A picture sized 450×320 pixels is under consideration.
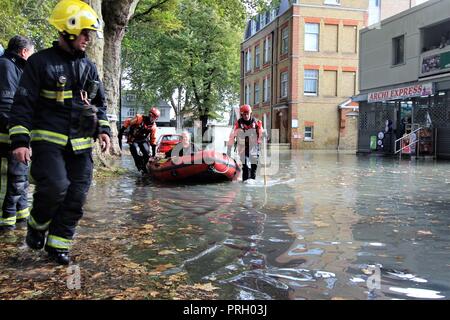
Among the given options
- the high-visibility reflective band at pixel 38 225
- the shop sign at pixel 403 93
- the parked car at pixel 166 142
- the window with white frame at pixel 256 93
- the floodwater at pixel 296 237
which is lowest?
the floodwater at pixel 296 237

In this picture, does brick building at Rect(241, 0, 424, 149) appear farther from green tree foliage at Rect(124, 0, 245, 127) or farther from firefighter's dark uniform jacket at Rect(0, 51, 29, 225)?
firefighter's dark uniform jacket at Rect(0, 51, 29, 225)

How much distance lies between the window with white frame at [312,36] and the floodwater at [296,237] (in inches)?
1249

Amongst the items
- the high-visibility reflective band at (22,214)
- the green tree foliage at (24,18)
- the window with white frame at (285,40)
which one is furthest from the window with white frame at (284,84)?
the high-visibility reflective band at (22,214)

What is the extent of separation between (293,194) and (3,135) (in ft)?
19.5

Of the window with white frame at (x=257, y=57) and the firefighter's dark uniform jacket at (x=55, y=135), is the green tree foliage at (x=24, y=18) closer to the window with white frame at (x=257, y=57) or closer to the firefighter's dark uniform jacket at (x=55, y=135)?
the firefighter's dark uniform jacket at (x=55, y=135)

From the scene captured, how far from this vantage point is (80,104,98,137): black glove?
4.49 metres

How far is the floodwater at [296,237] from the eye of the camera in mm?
3986

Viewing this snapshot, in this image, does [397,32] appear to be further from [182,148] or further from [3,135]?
[3,135]

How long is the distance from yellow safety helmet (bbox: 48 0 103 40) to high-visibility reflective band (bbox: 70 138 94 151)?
0.89 meters

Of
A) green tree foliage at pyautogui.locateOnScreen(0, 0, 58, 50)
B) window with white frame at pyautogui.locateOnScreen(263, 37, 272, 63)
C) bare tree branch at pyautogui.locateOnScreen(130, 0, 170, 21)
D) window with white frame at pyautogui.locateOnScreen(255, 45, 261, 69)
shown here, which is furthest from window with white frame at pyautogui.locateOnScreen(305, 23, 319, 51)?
green tree foliage at pyautogui.locateOnScreen(0, 0, 58, 50)

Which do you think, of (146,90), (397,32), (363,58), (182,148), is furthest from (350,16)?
(182,148)

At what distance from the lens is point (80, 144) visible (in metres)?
4.48

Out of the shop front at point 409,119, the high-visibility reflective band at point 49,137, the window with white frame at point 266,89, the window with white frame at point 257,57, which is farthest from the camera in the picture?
the window with white frame at point 257,57

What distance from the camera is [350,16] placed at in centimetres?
4134
